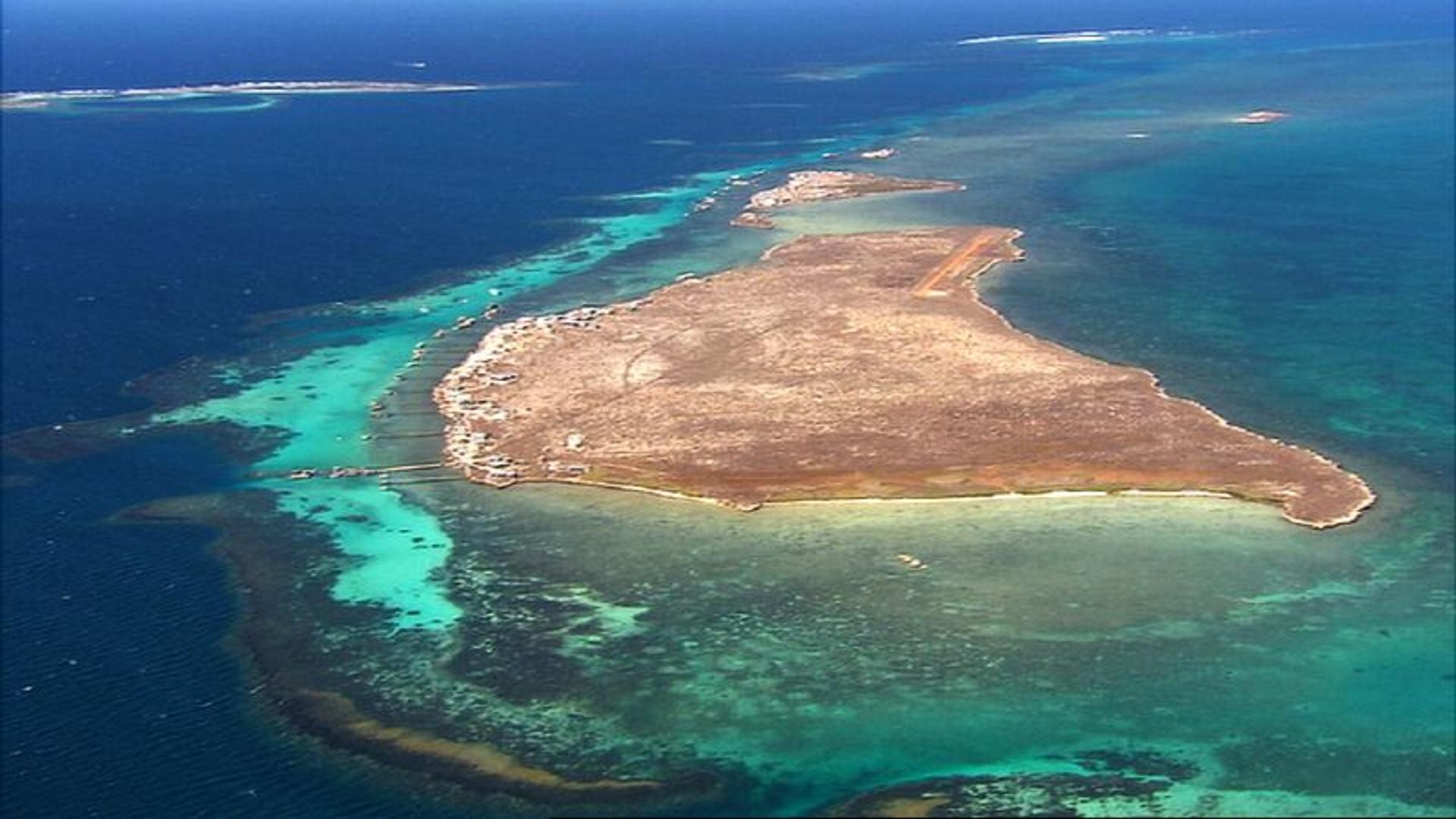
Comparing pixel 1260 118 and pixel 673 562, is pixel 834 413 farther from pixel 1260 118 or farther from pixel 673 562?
pixel 1260 118

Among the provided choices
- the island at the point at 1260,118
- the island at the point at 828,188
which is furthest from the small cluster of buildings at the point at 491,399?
the island at the point at 1260,118

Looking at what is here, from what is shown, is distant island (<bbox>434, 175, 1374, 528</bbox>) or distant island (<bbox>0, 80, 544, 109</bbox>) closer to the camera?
distant island (<bbox>434, 175, 1374, 528</bbox>)

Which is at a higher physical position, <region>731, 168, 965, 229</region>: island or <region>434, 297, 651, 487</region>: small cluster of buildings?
<region>731, 168, 965, 229</region>: island

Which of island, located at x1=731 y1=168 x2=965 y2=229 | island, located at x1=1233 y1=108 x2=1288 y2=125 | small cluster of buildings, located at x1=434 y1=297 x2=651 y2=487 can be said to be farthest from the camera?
island, located at x1=1233 y1=108 x2=1288 y2=125

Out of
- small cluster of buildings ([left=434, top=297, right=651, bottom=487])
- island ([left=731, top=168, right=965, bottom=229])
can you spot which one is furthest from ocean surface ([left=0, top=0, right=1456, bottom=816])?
island ([left=731, top=168, right=965, bottom=229])

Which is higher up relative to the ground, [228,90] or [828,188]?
[228,90]

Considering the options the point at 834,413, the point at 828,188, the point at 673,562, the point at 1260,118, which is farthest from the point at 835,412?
the point at 1260,118

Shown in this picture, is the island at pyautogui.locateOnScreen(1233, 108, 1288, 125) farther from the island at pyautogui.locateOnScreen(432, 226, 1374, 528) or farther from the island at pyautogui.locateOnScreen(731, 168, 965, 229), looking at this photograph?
the island at pyautogui.locateOnScreen(432, 226, 1374, 528)

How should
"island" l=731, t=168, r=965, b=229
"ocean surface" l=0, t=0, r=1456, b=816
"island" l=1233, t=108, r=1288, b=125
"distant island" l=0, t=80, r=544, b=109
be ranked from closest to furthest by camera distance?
"ocean surface" l=0, t=0, r=1456, b=816 < "island" l=731, t=168, r=965, b=229 < "island" l=1233, t=108, r=1288, b=125 < "distant island" l=0, t=80, r=544, b=109
